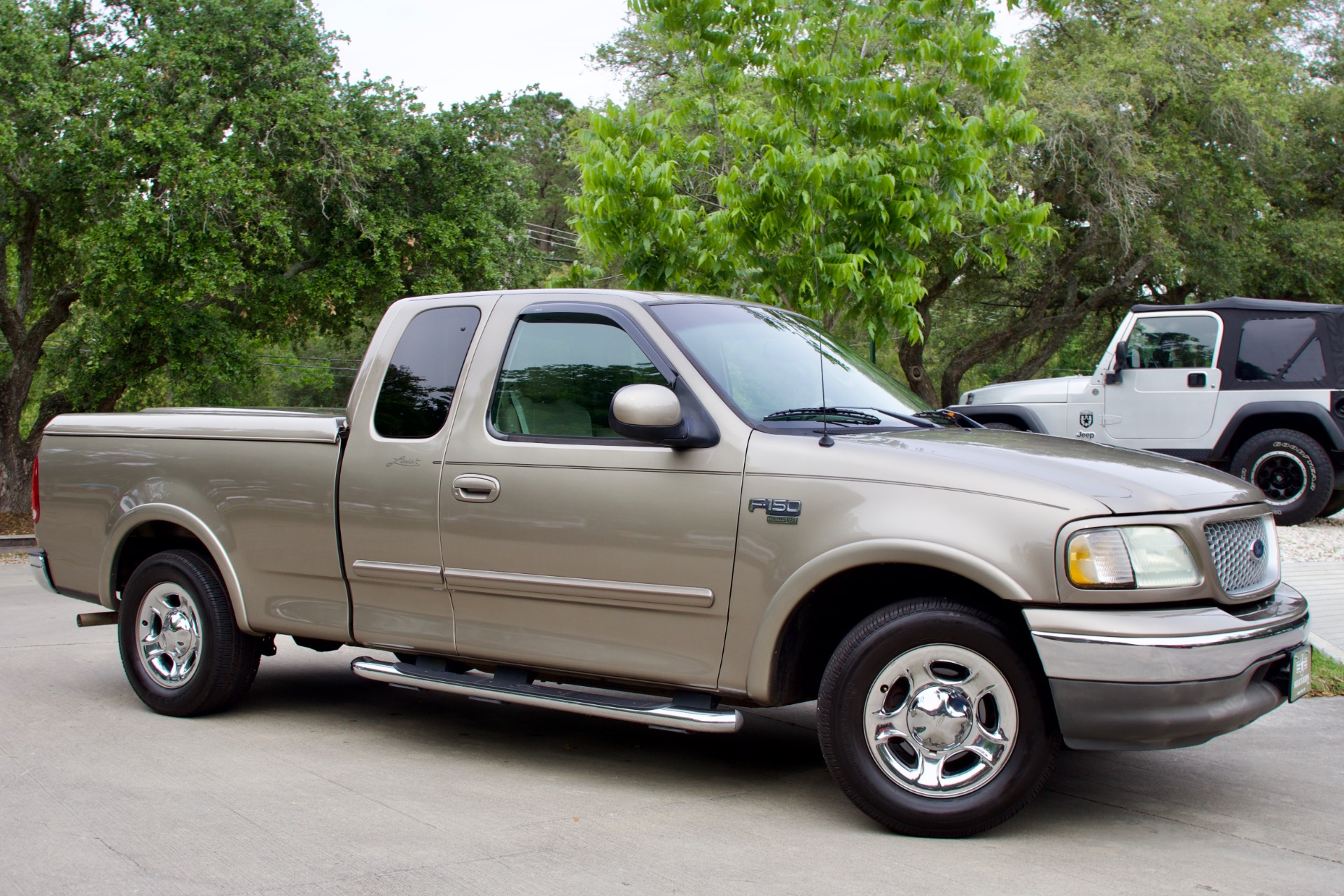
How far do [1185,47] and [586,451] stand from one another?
2255cm

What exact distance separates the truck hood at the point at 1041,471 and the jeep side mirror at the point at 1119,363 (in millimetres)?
10191

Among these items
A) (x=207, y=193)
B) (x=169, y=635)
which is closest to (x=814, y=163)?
(x=169, y=635)

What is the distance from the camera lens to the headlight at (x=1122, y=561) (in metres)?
3.86

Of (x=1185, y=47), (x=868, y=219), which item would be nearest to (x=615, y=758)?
(x=868, y=219)

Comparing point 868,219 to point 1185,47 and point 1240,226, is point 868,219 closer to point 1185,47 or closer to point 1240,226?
point 1185,47

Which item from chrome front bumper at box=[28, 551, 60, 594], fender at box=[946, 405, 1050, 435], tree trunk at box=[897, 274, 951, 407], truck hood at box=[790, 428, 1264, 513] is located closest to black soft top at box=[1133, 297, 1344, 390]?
fender at box=[946, 405, 1050, 435]

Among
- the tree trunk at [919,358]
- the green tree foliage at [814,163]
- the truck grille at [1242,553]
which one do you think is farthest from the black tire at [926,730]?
the tree trunk at [919,358]

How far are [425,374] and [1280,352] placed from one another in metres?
11.6

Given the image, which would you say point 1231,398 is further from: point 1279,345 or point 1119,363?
point 1119,363

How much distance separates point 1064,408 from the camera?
14.6 m

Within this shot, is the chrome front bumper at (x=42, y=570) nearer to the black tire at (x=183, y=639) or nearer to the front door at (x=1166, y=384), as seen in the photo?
the black tire at (x=183, y=639)

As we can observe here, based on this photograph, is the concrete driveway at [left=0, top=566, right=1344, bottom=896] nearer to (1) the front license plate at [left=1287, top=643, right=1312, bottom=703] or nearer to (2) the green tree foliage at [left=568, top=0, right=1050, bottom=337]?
(1) the front license plate at [left=1287, top=643, right=1312, bottom=703]

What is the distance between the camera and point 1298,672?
4.18 meters

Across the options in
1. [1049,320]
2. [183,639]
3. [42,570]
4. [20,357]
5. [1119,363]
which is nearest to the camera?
[183,639]
